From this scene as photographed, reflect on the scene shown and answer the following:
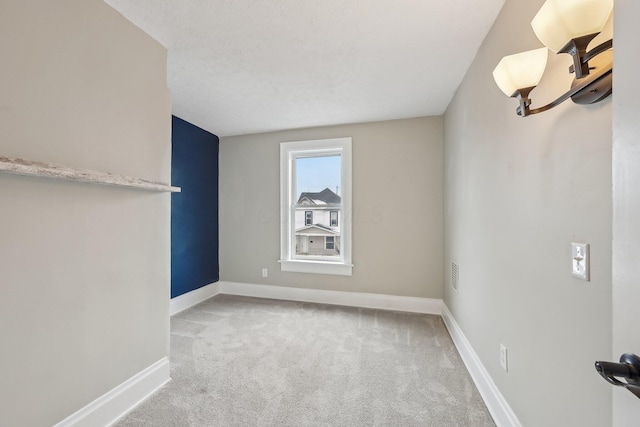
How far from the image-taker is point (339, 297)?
140 inches

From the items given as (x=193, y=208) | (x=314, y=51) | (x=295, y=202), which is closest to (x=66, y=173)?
(x=314, y=51)

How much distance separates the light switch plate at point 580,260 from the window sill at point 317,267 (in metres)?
2.65

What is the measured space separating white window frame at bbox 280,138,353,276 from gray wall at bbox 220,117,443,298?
→ 0.27 ft

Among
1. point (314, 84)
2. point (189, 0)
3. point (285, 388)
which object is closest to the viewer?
point (189, 0)

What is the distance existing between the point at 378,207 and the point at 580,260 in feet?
8.33

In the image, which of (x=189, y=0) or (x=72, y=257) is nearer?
(x=72, y=257)

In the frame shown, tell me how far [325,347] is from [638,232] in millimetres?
2321

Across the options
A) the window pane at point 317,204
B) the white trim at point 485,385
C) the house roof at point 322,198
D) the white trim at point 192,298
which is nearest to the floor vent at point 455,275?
the white trim at point 485,385

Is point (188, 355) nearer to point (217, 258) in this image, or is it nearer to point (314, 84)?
point (217, 258)

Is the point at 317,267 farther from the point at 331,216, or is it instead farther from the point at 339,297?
the point at 331,216

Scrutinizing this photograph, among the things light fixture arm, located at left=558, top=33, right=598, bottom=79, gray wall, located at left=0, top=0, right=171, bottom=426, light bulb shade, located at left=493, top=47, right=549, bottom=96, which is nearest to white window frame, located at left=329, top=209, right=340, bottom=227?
gray wall, located at left=0, top=0, right=171, bottom=426

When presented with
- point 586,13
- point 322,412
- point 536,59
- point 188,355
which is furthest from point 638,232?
point 188,355

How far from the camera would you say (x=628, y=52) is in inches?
21.0

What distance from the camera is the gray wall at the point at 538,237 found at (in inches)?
34.3
